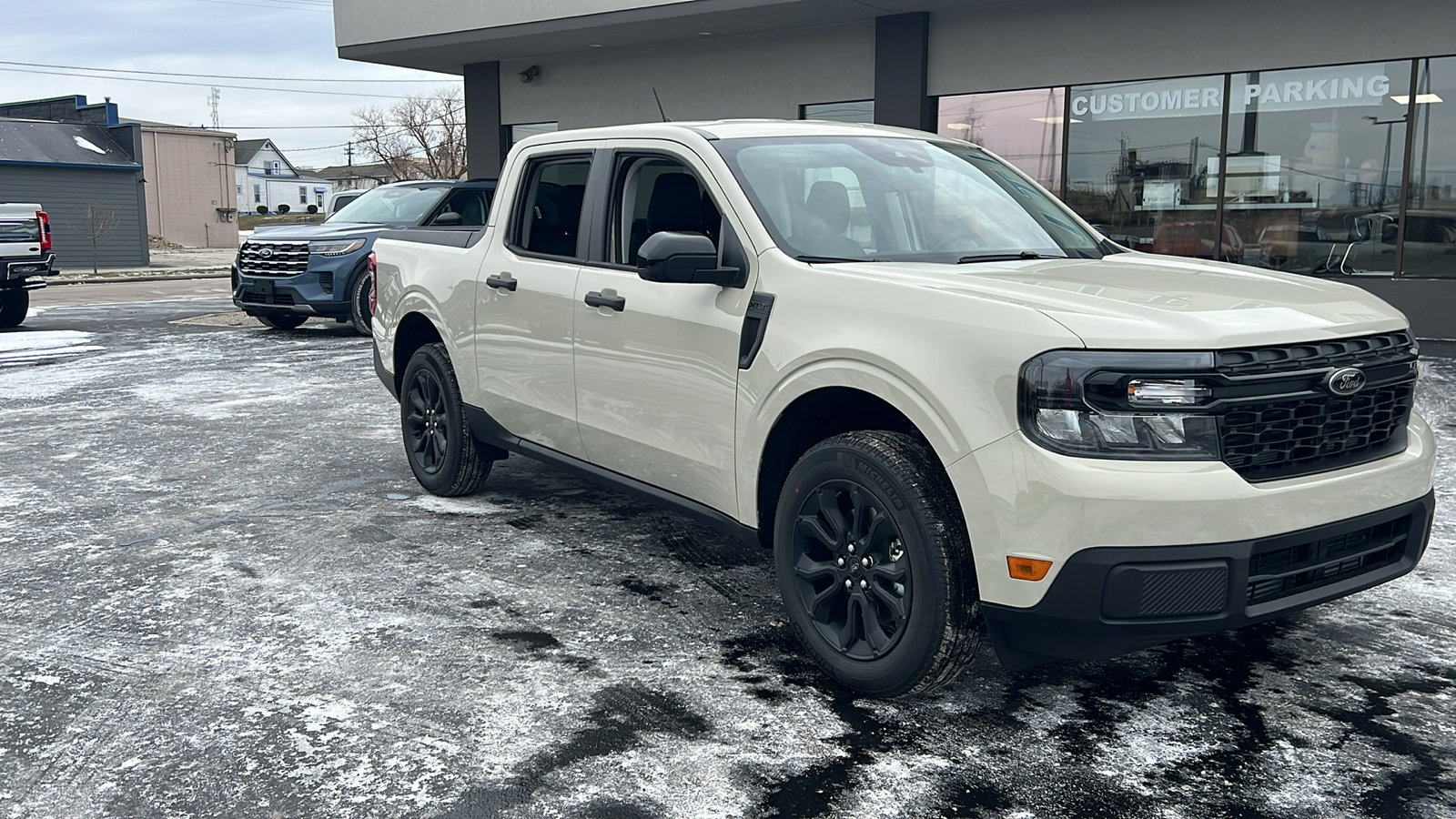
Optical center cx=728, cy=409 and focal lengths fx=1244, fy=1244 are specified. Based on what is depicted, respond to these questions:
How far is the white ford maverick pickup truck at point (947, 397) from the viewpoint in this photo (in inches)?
128

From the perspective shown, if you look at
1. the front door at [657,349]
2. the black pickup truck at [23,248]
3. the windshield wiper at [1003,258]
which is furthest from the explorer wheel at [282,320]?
the windshield wiper at [1003,258]

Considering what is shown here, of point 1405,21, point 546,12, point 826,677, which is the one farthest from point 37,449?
point 1405,21

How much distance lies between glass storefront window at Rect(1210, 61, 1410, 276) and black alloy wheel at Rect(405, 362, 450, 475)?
1087 centimetres

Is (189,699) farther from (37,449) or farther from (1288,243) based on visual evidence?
(1288,243)

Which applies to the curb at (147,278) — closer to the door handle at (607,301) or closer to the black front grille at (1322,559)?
the door handle at (607,301)

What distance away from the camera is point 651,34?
1828cm

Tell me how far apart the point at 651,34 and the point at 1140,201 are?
24.7 feet

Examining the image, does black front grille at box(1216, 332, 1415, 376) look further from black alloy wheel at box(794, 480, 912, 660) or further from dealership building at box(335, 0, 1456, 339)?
dealership building at box(335, 0, 1456, 339)

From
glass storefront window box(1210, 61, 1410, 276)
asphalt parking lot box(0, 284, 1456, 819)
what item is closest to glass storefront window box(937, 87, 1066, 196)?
Result: glass storefront window box(1210, 61, 1410, 276)

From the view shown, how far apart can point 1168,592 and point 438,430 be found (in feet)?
14.1

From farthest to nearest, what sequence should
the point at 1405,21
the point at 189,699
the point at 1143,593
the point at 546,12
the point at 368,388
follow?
the point at 546,12
the point at 1405,21
the point at 368,388
the point at 189,699
the point at 1143,593

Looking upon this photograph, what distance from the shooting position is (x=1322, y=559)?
11.4 feet

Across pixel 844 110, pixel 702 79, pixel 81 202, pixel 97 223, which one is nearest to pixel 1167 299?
pixel 844 110

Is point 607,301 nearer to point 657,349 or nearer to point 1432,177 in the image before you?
point 657,349
